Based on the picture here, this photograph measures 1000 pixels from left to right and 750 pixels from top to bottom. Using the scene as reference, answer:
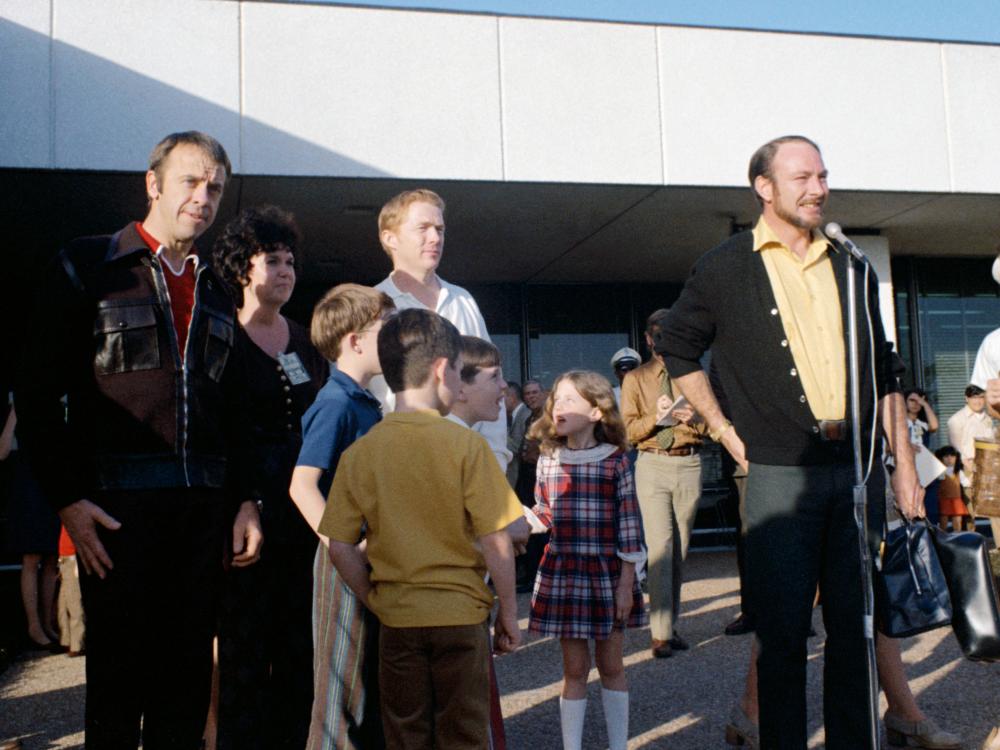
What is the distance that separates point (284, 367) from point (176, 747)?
1.31 meters

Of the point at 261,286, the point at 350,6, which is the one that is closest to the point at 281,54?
the point at 350,6

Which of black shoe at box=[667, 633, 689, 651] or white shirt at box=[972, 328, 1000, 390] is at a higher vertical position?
white shirt at box=[972, 328, 1000, 390]

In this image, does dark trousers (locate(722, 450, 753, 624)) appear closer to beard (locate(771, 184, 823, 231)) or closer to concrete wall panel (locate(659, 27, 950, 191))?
beard (locate(771, 184, 823, 231))

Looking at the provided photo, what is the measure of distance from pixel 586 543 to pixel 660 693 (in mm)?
1447

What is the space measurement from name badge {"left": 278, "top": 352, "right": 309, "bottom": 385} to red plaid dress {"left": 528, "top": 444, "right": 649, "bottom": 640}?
4.01 feet

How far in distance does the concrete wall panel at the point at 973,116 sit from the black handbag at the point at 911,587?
7186 millimetres

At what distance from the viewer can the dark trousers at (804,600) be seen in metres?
3.01

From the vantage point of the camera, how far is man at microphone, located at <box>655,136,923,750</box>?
9.91 feet

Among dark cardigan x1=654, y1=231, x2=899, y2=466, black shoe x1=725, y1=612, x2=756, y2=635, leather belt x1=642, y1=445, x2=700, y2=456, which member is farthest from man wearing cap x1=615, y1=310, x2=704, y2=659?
dark cardigan x1=654, y1=231, x2=899, y2=466

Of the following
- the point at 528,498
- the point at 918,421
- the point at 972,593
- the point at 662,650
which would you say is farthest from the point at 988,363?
the point at 918,421

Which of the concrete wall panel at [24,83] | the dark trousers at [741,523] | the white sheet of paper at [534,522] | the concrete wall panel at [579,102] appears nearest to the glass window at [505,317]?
the concrete wall panel at [579,102]

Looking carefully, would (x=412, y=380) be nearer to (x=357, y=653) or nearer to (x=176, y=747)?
(x=357, y=653)

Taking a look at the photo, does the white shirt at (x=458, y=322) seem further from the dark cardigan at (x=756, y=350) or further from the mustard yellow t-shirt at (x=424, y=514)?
the mustard yellow t-shirt at (x=424, y=514)

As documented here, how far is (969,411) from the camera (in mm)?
10305
